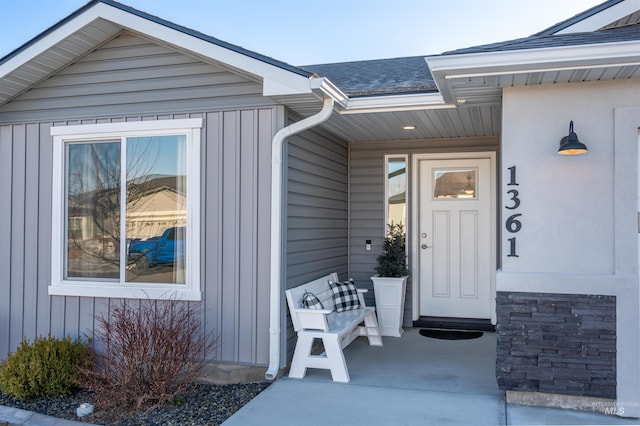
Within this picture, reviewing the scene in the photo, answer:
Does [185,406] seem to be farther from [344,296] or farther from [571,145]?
[571,145]

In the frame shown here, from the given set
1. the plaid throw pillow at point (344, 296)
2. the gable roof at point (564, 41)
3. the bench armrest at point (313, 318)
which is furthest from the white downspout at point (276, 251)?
the gable roof at point (564, 41)

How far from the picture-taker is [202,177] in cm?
501

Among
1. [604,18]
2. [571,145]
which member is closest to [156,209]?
[571,145]

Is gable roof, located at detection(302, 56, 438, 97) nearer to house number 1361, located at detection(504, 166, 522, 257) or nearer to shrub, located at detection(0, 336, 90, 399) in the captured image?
house number 1361, located at detection(504, 166, 522, 257)

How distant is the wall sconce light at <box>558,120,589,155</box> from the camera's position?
372cm

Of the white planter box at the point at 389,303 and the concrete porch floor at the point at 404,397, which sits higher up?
the white planter box at the point at 389,303

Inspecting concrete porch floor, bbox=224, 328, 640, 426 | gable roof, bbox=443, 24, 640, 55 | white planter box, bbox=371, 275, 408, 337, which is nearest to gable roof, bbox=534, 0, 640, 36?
gable roof, bbox=443, 24, 640, 55

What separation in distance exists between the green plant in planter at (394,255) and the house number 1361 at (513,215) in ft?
8.08

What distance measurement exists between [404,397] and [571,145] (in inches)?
88.4

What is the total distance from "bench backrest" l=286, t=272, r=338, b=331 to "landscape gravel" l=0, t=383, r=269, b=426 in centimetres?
69

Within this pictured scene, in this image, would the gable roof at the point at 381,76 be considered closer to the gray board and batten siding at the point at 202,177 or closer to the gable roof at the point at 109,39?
the gable roof at the point at 109,39

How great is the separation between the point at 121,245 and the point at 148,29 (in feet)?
6.60

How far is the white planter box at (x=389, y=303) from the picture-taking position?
6.33 meters

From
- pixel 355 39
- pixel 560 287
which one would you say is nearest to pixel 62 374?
pixel 560 287
